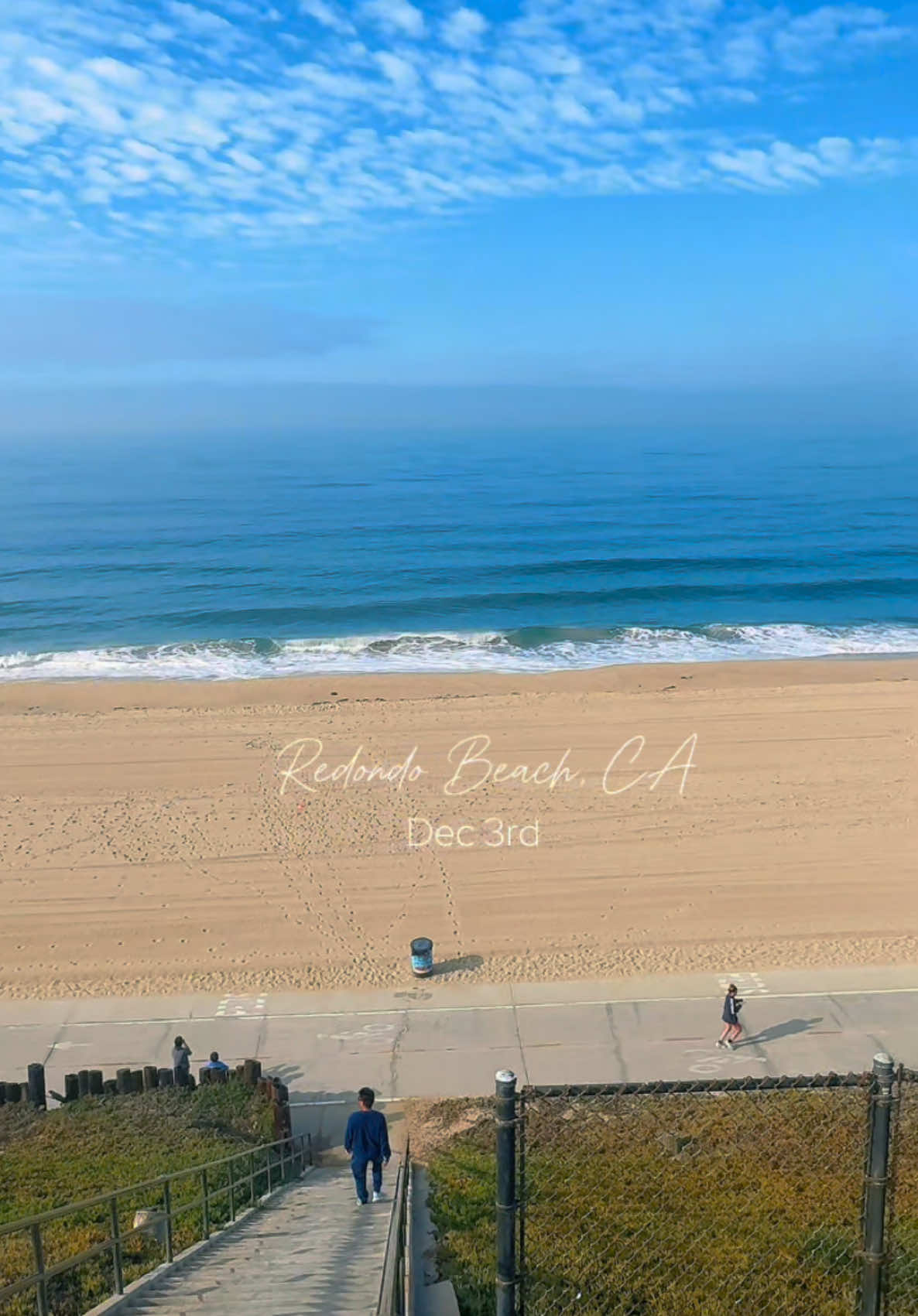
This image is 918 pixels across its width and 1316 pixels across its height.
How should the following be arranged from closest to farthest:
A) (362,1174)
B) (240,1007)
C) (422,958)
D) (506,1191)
Answer: (506,1191) → (362,1174) → (240,1007) → (422,958)

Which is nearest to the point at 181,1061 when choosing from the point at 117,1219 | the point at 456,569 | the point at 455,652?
the point at 117,1219

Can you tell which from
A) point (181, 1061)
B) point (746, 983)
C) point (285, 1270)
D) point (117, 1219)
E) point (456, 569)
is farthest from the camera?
point (456, 569)

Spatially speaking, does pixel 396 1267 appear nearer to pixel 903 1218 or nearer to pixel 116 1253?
pixel 116 1253

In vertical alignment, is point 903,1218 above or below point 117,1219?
below

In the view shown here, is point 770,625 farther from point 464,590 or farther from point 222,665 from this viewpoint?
point 222,665

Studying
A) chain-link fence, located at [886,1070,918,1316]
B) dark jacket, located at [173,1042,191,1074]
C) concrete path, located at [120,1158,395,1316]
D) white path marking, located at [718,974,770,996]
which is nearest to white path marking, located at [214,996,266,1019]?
dark jacket, located at [173,1042,191,1074]

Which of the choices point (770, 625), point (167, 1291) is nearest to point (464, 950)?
point (167, 1291)

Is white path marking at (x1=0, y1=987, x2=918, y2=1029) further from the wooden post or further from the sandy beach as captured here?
the wooden post
